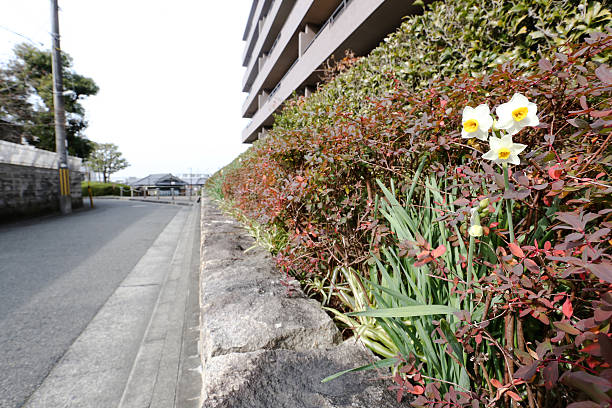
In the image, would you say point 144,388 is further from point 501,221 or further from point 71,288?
point 71,288

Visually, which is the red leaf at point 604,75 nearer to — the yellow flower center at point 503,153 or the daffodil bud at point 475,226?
the yellow flower center at point 503,153

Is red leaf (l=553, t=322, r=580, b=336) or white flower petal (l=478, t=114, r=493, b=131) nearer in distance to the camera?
red leaf (l=553, t=322, r=580, b=336)

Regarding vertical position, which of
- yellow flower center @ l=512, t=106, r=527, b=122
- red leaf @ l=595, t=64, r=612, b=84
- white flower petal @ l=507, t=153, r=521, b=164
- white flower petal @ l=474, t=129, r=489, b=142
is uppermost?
red leaf @ l=595, t=64, r=612, b=84

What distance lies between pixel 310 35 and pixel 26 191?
1318 centimetres

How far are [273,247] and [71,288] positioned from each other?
2.55m

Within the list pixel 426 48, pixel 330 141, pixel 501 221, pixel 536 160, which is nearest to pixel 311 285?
pixel 330 141

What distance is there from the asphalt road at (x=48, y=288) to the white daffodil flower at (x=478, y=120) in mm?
2613

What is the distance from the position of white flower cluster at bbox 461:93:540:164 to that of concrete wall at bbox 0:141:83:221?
11.4 m

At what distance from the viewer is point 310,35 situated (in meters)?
14.2

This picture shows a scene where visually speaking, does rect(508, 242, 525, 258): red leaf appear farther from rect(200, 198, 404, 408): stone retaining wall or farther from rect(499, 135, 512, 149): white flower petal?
rect(200, 198, 404, 408): stone retaining wall

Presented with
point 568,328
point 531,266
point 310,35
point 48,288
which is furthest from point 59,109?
point 568,328

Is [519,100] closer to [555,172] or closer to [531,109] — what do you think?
[531,109]

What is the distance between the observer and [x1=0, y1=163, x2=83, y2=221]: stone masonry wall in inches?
319

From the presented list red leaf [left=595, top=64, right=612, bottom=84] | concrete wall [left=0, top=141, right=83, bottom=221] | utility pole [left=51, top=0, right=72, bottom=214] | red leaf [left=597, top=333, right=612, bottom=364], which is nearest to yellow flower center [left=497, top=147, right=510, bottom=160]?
red leaf [left=595, top=64, right=612, bottom=84]
